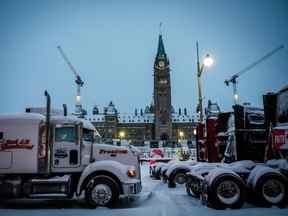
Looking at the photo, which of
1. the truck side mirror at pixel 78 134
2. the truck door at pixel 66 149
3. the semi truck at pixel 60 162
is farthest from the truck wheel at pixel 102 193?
the truck side mirror at pixel 78 134

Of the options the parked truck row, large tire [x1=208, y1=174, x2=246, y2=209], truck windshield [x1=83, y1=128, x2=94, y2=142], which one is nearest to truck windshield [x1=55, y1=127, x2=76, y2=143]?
truck windshield [x1=83, y1=128, x2=94, y2=142]

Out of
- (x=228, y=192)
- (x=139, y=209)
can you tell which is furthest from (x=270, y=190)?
(x=139, y=209)

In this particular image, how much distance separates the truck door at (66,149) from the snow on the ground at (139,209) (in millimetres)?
1400

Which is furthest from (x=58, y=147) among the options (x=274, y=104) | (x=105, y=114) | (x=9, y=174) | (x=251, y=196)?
(x=105, y=114)

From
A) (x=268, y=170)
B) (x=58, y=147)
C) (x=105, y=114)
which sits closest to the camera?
(x=268, y=170)

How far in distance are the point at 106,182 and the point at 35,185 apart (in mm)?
2246

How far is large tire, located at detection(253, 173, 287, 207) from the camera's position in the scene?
8547 millimetres

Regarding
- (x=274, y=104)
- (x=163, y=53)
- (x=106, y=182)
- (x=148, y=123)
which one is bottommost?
(x=106, y=182)

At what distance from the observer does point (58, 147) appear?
1008 centimetres

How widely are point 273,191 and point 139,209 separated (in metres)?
3.87

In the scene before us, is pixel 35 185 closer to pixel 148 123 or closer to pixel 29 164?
pixel 29 164

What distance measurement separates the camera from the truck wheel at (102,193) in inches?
372

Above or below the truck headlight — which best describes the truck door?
above

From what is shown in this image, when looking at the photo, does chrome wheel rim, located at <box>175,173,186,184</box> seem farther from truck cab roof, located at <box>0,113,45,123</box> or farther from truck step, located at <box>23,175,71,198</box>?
truck cab roof, located at <box>0,113,45,123</box>
